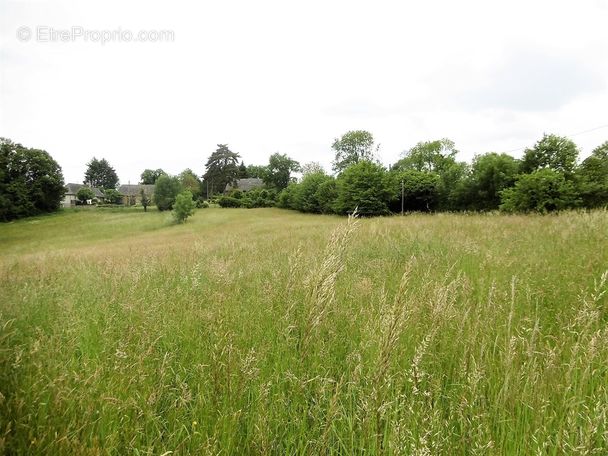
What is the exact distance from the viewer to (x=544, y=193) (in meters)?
26.8

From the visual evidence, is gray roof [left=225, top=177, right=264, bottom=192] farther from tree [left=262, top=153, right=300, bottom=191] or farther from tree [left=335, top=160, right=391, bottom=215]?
tree [left=335, top=160, right=391, bottom=215]

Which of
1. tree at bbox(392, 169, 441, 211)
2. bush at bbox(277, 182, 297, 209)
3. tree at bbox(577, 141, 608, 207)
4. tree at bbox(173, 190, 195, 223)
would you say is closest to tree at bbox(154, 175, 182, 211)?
tree at bbox(173, 190, 195, 223)

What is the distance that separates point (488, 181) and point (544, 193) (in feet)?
28.0

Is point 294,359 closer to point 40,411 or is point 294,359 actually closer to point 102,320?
point 40,411

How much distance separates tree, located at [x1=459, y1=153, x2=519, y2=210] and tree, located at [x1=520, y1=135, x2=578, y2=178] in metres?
1.91

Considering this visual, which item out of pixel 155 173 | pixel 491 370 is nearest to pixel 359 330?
pixel 491 370

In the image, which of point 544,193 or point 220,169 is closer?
point 544,193

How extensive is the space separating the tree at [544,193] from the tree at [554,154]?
4514mm

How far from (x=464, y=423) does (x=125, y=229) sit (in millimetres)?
44351

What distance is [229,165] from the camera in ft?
288

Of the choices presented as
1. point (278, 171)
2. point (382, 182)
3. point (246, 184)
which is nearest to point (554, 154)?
point (382, 182)

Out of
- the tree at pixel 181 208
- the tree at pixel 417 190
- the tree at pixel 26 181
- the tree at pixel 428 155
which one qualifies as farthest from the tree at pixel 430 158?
the tree at pixel 26 181

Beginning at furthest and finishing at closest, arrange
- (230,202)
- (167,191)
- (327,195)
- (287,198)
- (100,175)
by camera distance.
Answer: (100,175), (230,202), (287,198), (167,191), (327,195)

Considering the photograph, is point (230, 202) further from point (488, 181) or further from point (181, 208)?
point (488, 181)
